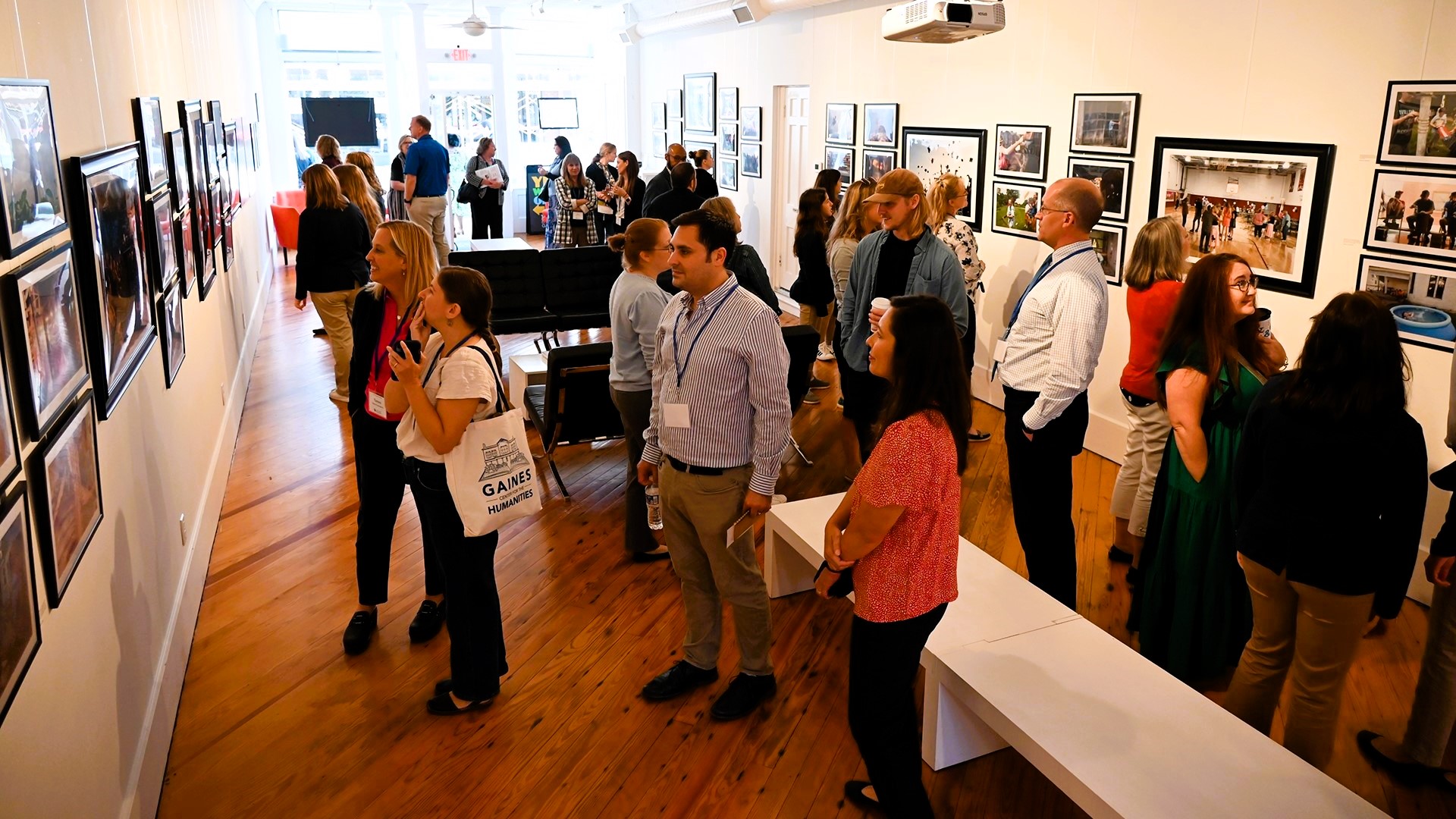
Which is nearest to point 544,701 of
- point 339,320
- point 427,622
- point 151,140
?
point 427,622

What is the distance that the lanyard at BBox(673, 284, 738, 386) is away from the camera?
10.4 ft

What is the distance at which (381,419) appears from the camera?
3766mm

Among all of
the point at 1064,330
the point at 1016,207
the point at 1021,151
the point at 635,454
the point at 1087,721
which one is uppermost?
the point at 1021,151

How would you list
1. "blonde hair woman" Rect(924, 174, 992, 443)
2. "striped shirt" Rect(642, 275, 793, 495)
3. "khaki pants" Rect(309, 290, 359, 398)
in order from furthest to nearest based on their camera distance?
"khaki pants" Rect(309, 290, 359, 398) → "blonde hair woman" Rect(924, 174, 992, 443) → "striped shirt" Rect(642, 275, 793, 495)

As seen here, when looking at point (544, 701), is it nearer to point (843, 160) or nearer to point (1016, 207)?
point (1016, 207)

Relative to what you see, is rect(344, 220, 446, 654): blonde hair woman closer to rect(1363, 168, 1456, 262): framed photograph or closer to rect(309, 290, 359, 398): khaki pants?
rect(309, 290, 359, 398): khaki pants

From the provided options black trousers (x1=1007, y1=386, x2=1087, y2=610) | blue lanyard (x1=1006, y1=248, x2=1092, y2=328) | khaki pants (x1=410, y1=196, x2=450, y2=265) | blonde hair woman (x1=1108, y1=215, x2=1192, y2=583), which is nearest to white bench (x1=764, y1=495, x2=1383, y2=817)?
black trousers (x1=1007, y1=386, x2=1087, y2=610)

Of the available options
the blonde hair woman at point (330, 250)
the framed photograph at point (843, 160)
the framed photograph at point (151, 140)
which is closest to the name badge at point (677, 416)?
the framed photograph at point (151, 140)

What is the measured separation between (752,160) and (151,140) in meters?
7.66

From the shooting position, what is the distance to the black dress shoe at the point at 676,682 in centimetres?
370

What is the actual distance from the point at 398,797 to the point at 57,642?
1.21 meters

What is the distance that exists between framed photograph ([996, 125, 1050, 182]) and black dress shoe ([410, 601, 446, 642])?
4805 mm

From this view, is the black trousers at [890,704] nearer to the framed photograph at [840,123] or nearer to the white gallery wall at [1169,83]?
the white gallery wall at [1169,83]

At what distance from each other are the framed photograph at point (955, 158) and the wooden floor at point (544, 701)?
287 cm
